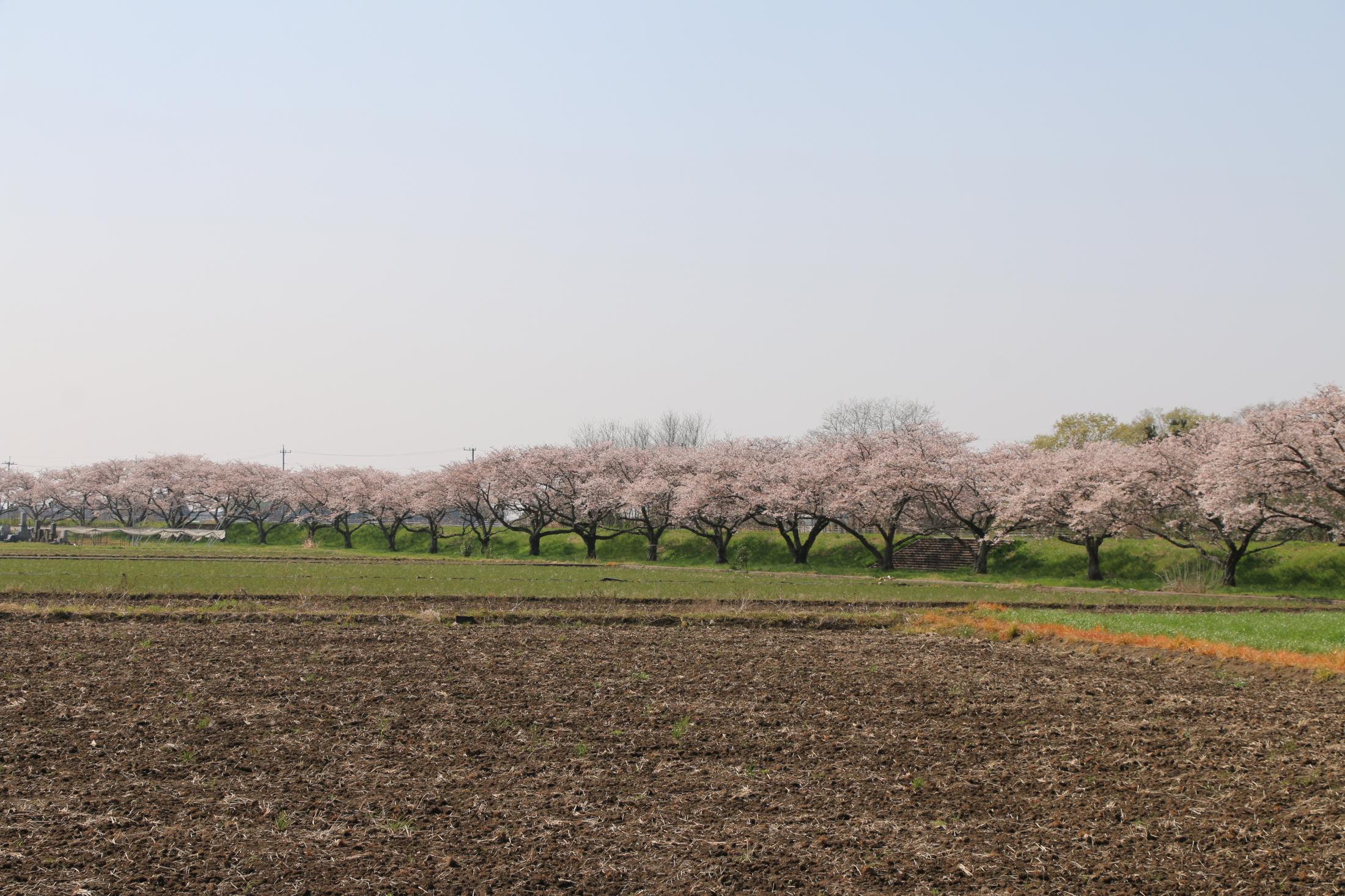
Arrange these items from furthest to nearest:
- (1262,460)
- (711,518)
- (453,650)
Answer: (711,518) → (1262,460) → (453,650)

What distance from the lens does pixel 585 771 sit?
36.9 ft

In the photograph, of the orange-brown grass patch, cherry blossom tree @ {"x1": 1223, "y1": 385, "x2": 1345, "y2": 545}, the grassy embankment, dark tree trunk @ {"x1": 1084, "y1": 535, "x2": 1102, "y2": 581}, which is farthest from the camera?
dark tree trunk @ {"x1": 1084, "y1": 535, "x2": 1102, "y2": 581}

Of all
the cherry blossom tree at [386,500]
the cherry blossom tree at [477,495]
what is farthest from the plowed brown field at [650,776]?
the cherry blossom tree at [386,500]

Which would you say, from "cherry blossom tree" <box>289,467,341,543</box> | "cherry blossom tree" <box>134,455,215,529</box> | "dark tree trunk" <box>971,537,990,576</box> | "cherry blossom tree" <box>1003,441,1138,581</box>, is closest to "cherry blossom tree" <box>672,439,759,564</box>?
"dark tree trunk" <box>971,537,990,576</box>

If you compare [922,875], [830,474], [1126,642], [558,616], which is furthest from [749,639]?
[830,474]

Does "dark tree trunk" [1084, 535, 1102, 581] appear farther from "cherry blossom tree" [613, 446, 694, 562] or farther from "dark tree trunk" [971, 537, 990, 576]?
"cherry blossom tree" [613, 446, 694, 562]

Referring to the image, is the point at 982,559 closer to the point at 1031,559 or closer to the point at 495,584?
the point at 1031,559

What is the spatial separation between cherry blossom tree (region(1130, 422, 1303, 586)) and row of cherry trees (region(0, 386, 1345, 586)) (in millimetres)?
101

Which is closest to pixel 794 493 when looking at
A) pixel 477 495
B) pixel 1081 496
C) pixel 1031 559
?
pixel 1031 559

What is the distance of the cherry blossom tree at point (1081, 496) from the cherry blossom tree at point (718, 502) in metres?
18.5

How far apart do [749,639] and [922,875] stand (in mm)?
14927

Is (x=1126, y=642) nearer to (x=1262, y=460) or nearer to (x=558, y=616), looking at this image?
(x=558, y=616)

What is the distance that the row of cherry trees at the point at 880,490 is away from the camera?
1828 inches

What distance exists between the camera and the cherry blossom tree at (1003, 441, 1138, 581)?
54.1 metres
